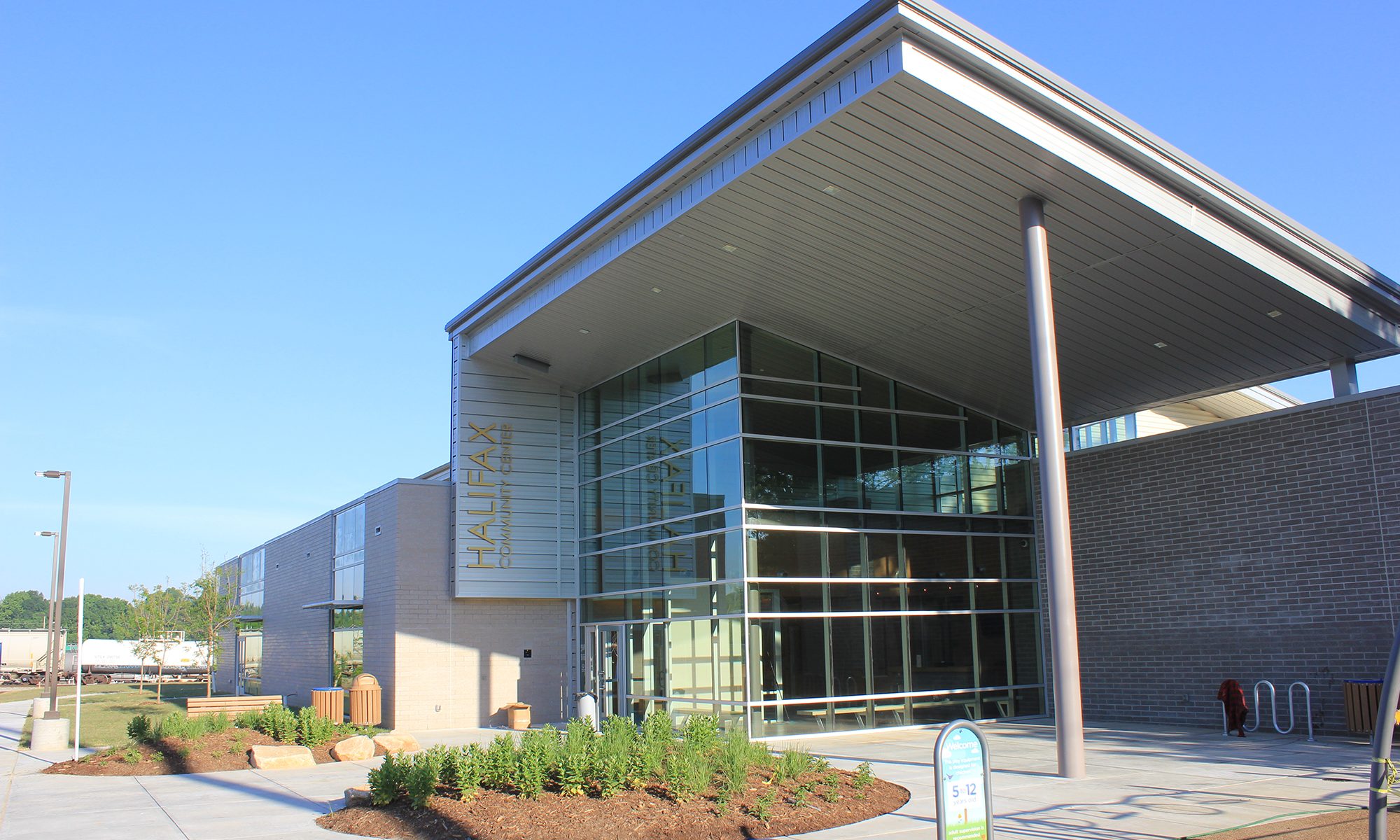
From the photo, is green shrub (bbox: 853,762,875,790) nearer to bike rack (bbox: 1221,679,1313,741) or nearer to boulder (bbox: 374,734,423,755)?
boulder (bbox: 374,734,423,755)

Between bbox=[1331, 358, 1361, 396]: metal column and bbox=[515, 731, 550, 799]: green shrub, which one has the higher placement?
bbox=[1331, 358, 1361, 396]: metal column

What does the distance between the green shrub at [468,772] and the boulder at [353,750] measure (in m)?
6.79

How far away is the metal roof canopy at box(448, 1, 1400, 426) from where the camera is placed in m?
13.2

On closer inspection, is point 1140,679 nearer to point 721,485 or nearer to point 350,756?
point 721,485

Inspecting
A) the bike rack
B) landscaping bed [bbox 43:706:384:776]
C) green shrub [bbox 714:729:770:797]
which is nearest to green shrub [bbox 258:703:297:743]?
landscaping bed [bbox 43:706:384:776]

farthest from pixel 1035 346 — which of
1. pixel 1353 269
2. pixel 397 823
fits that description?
pixel 397 823

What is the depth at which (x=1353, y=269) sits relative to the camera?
16453 millimetres

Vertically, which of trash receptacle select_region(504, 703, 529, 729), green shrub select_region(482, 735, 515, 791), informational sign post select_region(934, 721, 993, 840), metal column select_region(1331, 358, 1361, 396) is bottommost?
trash receptacle select_region(504, 703, 529, 729)

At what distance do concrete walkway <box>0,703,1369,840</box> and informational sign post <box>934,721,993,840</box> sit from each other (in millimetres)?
2414

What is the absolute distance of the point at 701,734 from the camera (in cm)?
1194

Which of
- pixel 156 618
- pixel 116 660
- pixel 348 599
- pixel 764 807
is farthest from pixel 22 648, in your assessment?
pixel 764 807

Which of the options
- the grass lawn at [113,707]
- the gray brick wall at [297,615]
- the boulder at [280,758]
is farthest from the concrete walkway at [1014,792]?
the gray brick wall at [297,615]

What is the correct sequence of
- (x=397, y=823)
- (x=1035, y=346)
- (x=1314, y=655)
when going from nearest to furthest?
(x=397, y=823)
(x=1035, y=346)
(x=1314, y=655)

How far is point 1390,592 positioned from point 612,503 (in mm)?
14653
